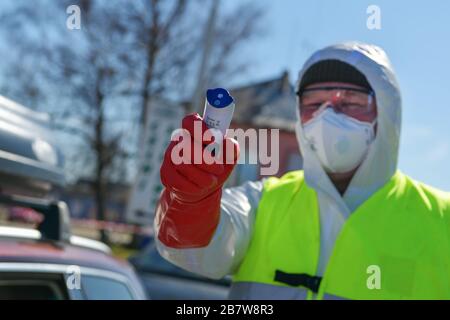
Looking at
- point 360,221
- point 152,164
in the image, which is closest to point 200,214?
point 360,221

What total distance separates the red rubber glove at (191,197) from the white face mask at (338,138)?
1.35 ft

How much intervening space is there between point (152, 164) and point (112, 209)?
16616mm

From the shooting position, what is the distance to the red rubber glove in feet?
4.79

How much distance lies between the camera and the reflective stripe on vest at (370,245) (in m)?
1.91

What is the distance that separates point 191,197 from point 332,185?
0.61 m

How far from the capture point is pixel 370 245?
196cm

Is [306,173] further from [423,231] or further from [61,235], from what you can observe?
[61,235]

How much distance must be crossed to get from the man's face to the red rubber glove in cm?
49
